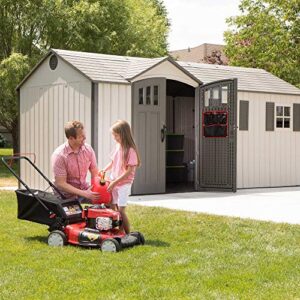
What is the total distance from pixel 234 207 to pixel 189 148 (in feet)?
18.9

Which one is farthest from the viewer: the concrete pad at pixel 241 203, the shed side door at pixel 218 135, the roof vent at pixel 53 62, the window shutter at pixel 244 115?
the window shutter at pixel 244 115

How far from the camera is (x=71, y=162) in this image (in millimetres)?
7250

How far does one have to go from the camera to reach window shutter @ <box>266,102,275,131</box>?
15.3m

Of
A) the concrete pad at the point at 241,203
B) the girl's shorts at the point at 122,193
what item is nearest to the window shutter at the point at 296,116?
the concrete pad at the point at 241,203

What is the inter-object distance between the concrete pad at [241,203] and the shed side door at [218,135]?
439 millimetres

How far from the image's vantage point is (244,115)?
14.9 m

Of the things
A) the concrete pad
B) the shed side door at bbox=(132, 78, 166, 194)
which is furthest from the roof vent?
the concrete pad

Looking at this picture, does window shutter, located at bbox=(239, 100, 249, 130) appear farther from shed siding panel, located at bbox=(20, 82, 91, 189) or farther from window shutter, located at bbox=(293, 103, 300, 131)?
shed siding panel, located at bbox=(20, 82, 91, 189)

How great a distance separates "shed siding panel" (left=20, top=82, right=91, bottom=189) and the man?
206 inches

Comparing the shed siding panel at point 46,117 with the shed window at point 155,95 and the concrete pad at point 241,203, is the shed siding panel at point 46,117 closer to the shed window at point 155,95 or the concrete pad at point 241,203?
the shed window at point 155,95

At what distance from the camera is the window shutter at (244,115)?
583 inches

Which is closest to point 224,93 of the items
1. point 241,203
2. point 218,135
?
point 218,135

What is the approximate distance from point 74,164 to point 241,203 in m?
5.04

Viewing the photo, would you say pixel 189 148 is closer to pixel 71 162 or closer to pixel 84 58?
pixel 84 58
